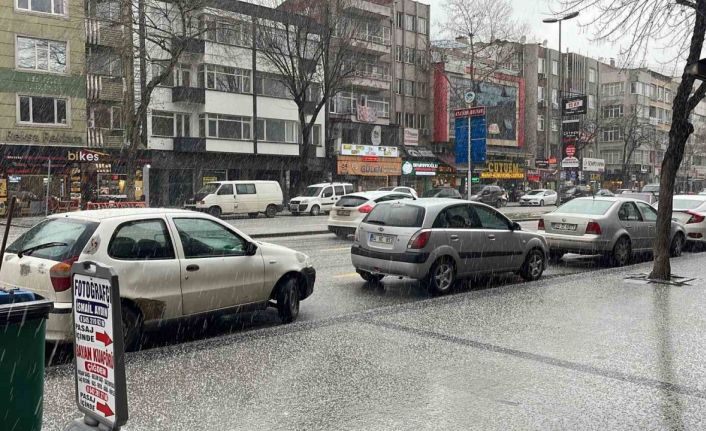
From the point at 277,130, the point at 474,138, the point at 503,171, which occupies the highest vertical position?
the point at 277,130

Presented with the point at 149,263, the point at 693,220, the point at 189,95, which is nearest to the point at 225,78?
the point at 189,95

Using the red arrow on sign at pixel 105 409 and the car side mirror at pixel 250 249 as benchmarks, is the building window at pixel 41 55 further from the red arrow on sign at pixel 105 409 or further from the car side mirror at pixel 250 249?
the red arrow on sign at pixel 105 409

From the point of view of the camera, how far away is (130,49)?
2934cm

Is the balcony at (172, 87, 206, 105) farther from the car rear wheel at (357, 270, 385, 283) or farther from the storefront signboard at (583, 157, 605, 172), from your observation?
the storefront signboard at (583, 157, 605, 172)

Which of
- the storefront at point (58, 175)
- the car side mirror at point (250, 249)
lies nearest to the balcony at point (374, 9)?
the storefront at point (58, 175)

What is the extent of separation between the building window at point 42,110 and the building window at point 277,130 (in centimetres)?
1285

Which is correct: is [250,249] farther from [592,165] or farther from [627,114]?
[627,114]

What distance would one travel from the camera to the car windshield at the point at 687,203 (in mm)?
17170

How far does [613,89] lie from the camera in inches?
3179

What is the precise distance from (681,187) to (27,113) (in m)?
76.2

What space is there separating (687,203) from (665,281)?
25.6 ft

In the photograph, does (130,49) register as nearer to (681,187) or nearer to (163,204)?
(163,204)

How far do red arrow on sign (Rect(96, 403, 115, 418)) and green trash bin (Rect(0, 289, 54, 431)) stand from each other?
0.43 m

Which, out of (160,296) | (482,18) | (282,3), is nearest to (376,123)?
(482,18)
